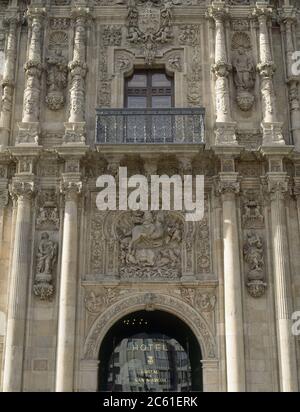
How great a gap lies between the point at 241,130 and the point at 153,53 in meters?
2.90

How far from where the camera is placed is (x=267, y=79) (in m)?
15.2

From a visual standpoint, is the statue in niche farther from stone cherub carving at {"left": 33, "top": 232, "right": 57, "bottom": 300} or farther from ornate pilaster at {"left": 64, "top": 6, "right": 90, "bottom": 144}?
stone cherub carving at {"left": 33, "top": 232, "right": 57, "bottom": 300}

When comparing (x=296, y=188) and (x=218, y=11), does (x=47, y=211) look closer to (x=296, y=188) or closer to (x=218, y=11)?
(x=296, y=188)

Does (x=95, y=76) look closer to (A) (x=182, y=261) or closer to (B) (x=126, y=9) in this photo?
(B) (x=126, y=9)

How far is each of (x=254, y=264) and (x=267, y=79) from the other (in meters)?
4.41

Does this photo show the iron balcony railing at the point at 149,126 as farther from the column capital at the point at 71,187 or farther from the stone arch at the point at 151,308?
the stone arch at the point at 151,308

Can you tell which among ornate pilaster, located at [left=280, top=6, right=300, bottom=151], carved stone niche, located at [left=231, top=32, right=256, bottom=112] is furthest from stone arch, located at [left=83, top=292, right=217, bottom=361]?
carved stone niche, located at [left=231, top=32, right=256, bottom=112]

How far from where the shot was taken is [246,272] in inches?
541

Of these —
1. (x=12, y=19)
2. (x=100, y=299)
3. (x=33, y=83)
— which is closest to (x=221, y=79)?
(x=33, y=83)

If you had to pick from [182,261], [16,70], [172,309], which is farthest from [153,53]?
[172,309]

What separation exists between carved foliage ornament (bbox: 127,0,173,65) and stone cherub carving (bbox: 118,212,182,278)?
4268 mm

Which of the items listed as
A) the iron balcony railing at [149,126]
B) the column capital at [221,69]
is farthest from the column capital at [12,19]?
the column capital at [221,69]

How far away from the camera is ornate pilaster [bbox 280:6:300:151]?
14.9 meters

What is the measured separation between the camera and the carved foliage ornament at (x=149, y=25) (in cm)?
1599
